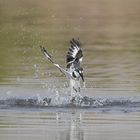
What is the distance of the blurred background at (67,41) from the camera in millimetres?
20828

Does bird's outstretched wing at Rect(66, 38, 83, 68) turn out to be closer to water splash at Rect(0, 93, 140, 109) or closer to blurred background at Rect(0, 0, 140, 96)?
blurred background at Rect(0, 0, 140, 96)

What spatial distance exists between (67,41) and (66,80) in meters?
8.23

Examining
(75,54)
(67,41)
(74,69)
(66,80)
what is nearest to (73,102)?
(74,69)

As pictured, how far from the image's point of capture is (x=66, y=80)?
69.8ft

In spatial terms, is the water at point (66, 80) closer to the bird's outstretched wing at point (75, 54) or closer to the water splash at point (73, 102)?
the water splash at point (73, 102)

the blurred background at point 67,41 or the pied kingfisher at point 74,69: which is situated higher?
the blurred background at point 67,41

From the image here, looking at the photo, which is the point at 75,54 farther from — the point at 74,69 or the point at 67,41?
the point at 67,41

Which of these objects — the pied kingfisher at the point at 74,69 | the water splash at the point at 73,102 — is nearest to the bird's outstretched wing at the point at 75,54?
the pied kingfisher at the point at 74,69

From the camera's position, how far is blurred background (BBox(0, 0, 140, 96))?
20.8m

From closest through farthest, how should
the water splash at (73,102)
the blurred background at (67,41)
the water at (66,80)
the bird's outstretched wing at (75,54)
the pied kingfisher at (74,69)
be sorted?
the water at (66,80) < the water splash at (73,102) < the pied kingfisher at (74,69) < the bird's outstretched wing at (75,54) < the blurred background at (67,41)

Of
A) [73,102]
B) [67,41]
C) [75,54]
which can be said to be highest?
[67,41]

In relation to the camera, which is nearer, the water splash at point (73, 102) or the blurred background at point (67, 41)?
the water splash at point (73, 102)

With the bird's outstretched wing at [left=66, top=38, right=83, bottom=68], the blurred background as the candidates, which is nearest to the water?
the blurred background

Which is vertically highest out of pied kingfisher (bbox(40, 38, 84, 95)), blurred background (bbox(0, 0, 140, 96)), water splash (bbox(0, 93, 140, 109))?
blurred background (bbox(0, 0, 140, 96))
